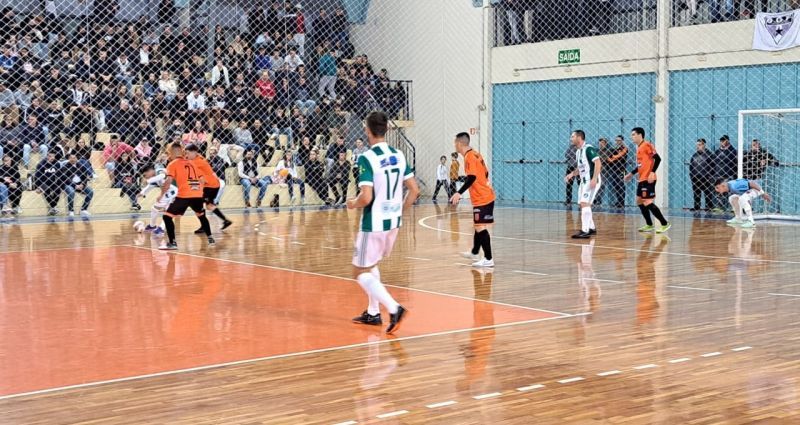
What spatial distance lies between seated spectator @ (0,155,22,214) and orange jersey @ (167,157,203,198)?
7.89 meters

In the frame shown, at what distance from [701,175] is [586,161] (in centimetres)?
888

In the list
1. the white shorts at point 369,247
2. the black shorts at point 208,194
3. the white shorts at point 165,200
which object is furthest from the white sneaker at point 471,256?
the white shorts at point 165,200

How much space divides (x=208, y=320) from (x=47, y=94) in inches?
618

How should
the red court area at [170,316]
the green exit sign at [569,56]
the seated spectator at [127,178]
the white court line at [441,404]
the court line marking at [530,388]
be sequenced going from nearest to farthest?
the white court line at [441,404] < the court line marking at [530,388] < the red court area at [170,316] < the seated spectator at [127,178] < the green exit sign at [569,56]

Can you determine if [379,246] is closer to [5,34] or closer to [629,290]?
[629,290]

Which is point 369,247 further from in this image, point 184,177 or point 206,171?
point 206,171

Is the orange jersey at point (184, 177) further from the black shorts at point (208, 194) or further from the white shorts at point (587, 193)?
the white shorts at point (587, 193)

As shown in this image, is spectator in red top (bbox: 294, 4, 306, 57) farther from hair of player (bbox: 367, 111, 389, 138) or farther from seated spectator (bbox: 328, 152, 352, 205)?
hair of player (bbox: 367, 111, 389, 138)

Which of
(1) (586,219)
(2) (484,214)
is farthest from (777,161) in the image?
(2) (484,214)

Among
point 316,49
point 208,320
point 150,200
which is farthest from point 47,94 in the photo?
point 208,320

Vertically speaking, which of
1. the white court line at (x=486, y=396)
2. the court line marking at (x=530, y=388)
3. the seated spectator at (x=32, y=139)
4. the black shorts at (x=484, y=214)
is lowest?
the white court line at (x=486, y=396)

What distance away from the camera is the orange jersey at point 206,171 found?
16.2 meters

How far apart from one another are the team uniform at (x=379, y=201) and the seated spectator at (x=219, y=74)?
701 inches

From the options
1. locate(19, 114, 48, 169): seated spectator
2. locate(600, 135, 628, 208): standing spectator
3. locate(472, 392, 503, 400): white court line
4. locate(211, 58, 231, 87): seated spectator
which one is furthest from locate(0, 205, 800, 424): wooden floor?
locate(211, 58, 231, 87): seated spectator
